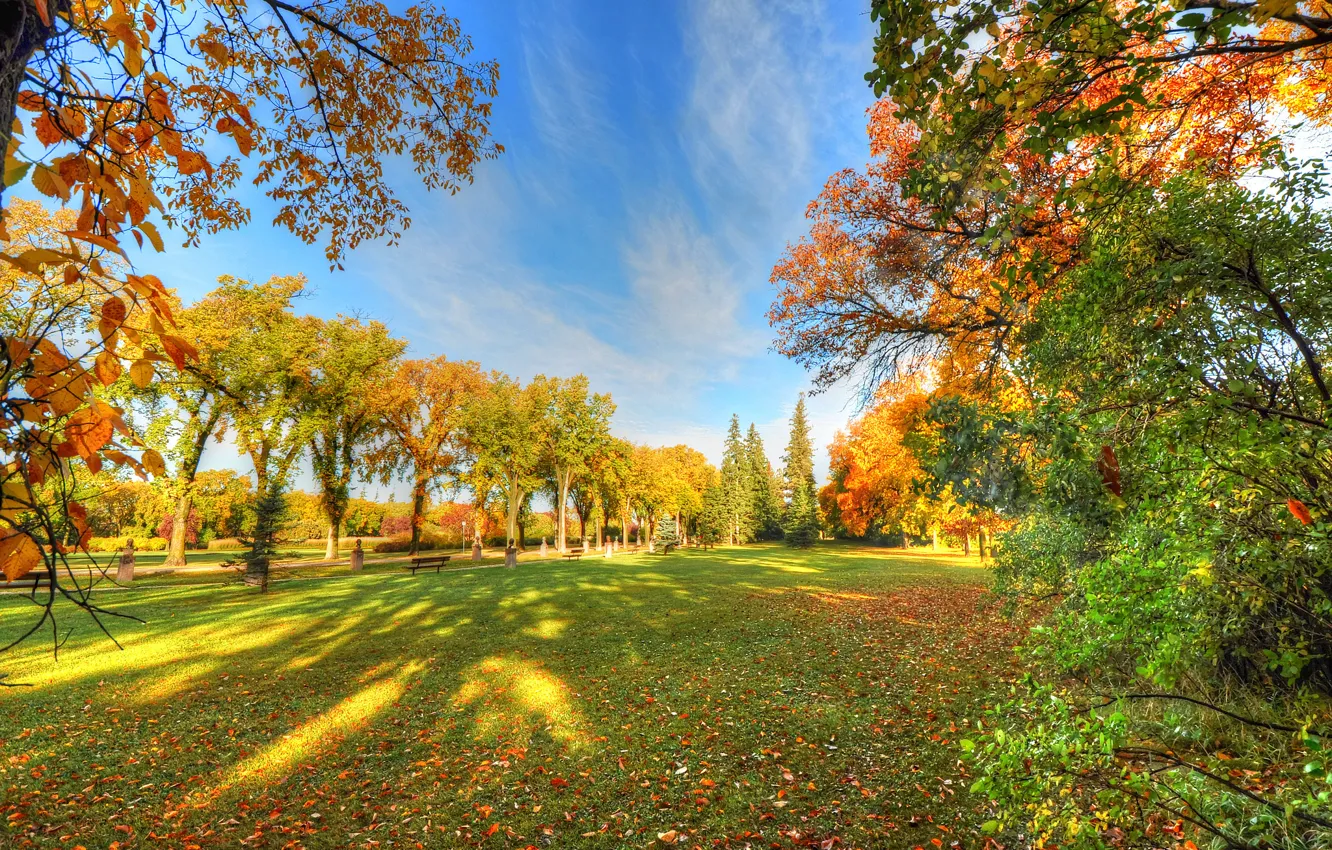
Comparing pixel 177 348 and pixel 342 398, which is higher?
pixel 342 398

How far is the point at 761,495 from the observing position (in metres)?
55.5

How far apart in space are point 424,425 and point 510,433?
4.72 metres

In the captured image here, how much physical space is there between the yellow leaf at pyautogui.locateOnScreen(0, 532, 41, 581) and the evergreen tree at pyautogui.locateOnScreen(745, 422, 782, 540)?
5297 centimetres

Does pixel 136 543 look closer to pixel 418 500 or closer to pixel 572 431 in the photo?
pixel 418 500

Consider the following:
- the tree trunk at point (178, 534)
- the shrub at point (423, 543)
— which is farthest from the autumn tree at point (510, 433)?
the tree trunk at point (178, 534)

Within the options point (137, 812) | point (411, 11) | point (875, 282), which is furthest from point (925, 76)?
point (137, 812)

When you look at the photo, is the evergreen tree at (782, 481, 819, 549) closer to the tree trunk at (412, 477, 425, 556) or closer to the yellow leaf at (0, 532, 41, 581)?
the tree trunk at (412, 477, 425, 556)

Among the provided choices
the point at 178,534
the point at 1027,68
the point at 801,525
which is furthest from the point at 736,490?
the point at 1027,68

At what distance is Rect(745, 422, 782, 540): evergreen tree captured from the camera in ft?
180

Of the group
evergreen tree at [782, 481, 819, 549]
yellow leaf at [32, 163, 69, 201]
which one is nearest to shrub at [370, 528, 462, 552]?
evergreen tree at [782, 481, 819, 549]

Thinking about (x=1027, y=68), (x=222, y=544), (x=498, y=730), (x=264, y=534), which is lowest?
(x=222, y=544)

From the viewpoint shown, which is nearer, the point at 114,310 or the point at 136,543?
the point at 114,310

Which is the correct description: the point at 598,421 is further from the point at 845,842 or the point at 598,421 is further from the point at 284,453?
the point at 845,842

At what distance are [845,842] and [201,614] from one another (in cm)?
1518
